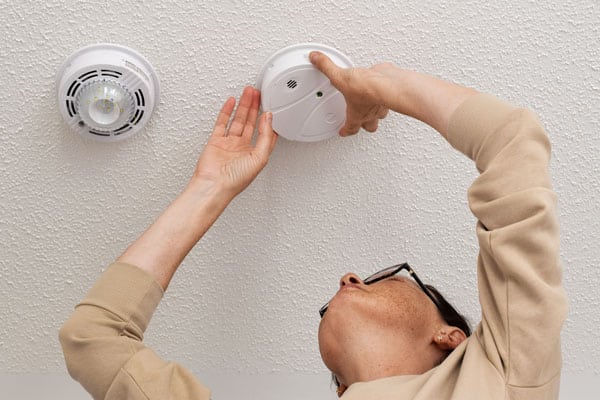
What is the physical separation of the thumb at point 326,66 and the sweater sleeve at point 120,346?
404 mm

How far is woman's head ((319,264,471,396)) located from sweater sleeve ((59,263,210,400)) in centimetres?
24

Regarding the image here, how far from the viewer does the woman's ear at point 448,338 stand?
4.23ft

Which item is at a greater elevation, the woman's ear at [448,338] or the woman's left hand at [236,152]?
the woman's left hand at [236,152]

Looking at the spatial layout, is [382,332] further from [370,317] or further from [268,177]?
[268,177]

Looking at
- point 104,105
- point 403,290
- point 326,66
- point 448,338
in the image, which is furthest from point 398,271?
point 104,105

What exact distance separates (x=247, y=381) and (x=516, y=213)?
78 cm

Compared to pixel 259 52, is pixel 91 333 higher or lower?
lower

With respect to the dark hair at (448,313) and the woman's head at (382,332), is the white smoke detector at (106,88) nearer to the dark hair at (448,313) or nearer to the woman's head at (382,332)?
the woman's head at (382,332)

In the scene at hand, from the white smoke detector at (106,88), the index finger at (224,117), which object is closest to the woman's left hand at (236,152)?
the index finger at (224,117)

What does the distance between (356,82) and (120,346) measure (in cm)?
51

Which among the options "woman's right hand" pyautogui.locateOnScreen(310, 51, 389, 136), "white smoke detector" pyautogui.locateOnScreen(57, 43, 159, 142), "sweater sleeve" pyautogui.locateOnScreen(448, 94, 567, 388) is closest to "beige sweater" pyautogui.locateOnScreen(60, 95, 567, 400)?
"sweater sleeve" pyautogui.locateOnScreen(448, 94, 567, 388)

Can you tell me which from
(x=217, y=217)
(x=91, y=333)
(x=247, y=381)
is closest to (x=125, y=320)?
(x=91, y=333)

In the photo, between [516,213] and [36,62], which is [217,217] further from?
[516,213]

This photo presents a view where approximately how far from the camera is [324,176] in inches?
51.2
